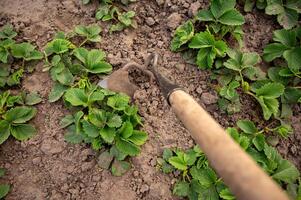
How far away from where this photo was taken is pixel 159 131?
2074mm

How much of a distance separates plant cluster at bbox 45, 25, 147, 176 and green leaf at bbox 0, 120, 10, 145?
0.31 m

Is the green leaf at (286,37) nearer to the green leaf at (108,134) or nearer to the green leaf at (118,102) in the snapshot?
the green leaf at (118,102)

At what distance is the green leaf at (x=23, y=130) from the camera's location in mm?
2055

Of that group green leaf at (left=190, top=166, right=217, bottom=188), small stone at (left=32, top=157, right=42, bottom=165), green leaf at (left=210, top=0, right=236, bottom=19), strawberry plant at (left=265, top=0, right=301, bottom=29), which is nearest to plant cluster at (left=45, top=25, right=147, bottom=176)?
small stone at (left=32, top=157, right=42, bottom=165)

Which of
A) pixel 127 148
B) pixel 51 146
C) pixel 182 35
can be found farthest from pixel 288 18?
pixel 51 146

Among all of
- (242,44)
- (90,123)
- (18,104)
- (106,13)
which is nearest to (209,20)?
(242,44)

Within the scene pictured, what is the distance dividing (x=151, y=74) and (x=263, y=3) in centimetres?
96

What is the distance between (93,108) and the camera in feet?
6.68

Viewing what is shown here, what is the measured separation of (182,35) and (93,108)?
765mm

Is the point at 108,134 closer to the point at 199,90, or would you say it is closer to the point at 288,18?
the point at 199,90

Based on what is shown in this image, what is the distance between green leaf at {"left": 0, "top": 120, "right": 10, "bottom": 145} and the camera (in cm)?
203

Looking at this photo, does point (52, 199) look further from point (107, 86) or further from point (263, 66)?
point (263, 66)

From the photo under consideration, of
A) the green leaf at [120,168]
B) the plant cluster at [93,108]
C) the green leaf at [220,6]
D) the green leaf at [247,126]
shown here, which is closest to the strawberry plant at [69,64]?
the plant cluster at [93,108]

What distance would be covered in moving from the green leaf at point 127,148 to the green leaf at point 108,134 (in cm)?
5
